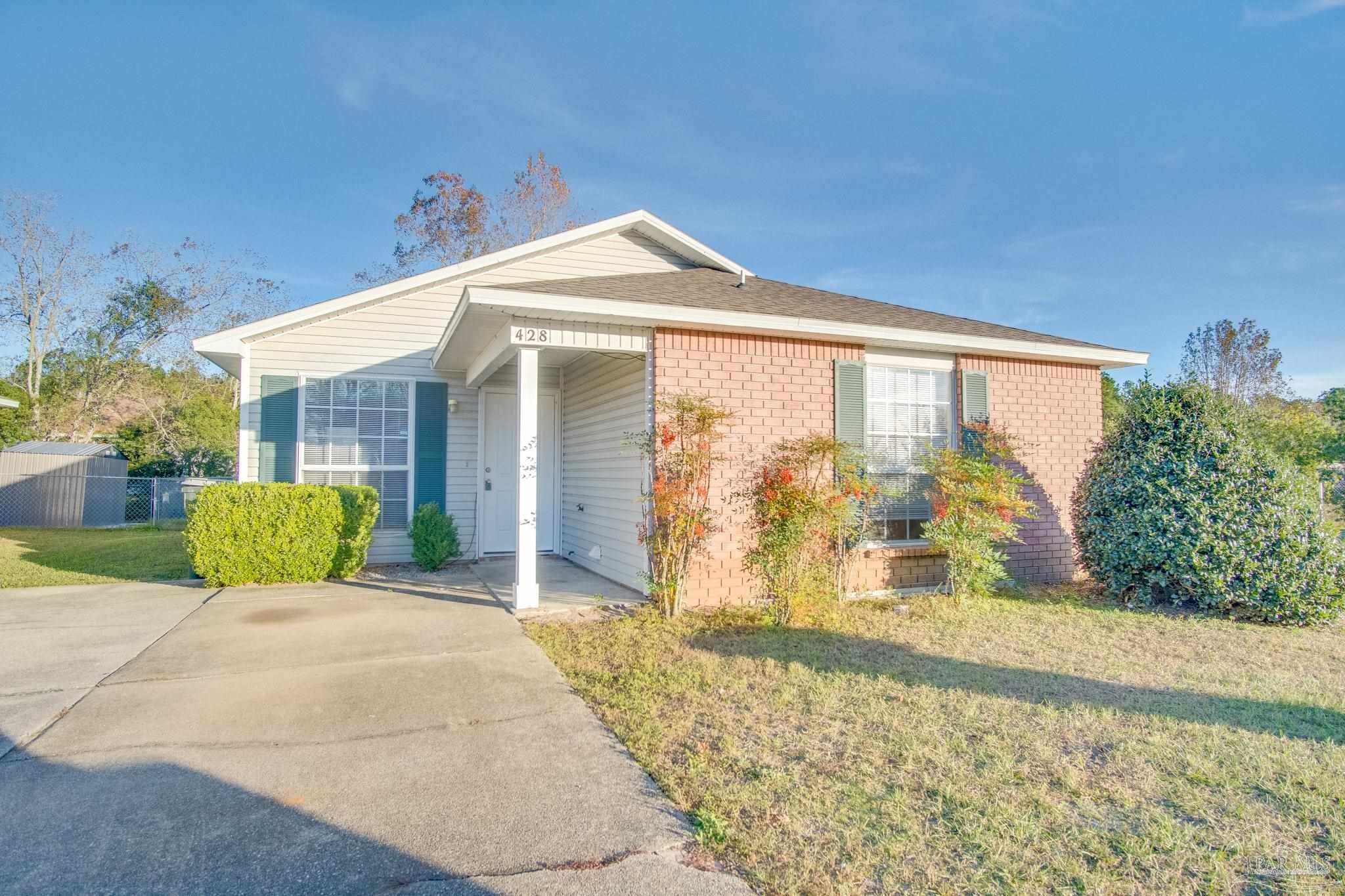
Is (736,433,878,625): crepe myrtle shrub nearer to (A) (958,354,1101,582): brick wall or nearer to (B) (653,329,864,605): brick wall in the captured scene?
(B) (653,329,864,605): brick wall

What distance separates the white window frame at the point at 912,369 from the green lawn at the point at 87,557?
8331 millimetres

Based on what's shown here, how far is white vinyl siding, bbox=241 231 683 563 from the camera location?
Answer: 8.43 metres

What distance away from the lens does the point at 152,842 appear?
2.37 meters

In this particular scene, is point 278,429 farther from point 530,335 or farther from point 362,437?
point 530,335

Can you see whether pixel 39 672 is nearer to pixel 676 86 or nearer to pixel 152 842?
pixel 152 842

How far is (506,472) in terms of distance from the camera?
9477 mm

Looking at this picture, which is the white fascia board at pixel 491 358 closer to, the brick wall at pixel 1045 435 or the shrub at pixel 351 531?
the shrub at pixel 351 531

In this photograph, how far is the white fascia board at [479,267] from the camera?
8141mm

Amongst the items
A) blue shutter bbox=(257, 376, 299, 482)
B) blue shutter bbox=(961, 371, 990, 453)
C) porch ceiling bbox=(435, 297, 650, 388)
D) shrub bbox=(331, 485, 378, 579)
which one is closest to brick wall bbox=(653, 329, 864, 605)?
porch ceiling bbox=(435, 297, 650, 388)

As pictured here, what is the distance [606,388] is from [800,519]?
3.32 m

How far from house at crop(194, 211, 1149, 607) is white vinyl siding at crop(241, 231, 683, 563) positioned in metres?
0.02

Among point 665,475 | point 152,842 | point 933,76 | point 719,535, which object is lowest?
point 152,842

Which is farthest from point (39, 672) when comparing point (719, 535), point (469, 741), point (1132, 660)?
point (1132, 660)

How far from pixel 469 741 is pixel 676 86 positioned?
13.5 meters
